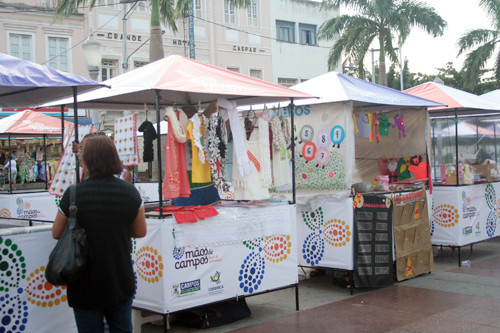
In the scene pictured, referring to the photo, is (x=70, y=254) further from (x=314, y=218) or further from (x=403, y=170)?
(x=403, y=170)

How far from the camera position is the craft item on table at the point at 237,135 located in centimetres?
642

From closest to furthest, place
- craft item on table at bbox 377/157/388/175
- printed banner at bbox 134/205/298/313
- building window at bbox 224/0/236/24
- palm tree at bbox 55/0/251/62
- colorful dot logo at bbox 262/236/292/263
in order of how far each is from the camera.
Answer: printed banner at bbox 134/205/298/313
colorful dot logo at bbox 262/236/292/263
craft item on table at bbox 377/157/388/175
palm tree at bbox 55/0/251/62
building window at bbox 224/0/236/24

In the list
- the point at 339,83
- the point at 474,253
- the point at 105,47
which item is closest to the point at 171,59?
the point at 339,83

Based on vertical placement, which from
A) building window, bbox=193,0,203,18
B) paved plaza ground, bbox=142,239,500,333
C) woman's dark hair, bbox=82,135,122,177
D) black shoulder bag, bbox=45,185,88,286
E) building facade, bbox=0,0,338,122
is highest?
building window, bbox=193,0,203,18

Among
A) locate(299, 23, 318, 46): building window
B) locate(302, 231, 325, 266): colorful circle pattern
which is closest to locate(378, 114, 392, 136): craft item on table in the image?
locate(302, 231, 325, 266): colorful circle pattern

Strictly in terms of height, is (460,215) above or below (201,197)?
below

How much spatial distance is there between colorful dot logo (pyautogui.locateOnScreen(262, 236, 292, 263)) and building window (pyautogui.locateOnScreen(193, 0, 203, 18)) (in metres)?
21.4

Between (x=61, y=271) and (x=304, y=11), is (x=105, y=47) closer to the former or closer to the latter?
(x=304, y=11)

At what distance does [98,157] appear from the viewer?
137 inches

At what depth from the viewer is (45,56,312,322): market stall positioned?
550cm

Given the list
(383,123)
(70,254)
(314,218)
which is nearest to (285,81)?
(383,123)

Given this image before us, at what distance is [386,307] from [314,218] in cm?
164

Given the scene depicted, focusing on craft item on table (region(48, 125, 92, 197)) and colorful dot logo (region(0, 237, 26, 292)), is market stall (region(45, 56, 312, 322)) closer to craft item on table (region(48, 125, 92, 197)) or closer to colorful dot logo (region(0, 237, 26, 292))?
craft item on table (region(48, 125, 92, 197))

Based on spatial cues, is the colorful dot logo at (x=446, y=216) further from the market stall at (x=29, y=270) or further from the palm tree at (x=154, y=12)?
the palm tree at (x=154, y=12)
